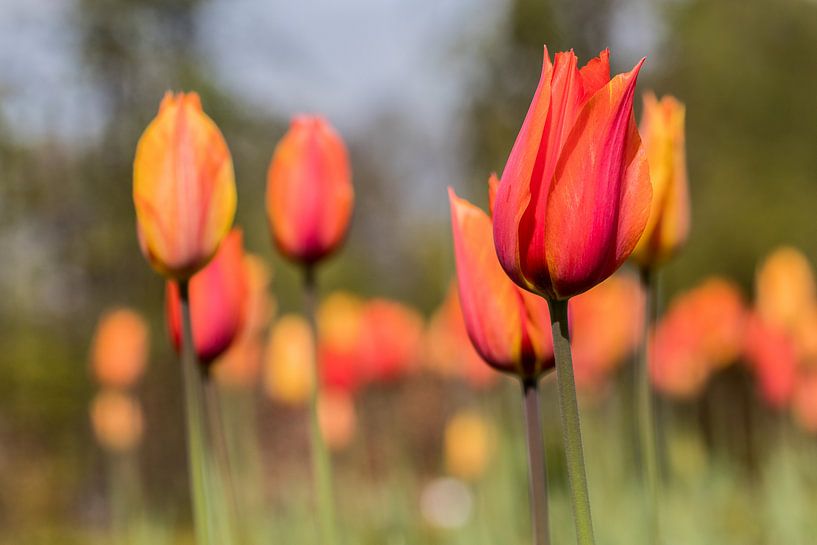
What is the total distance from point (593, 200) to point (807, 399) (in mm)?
2661

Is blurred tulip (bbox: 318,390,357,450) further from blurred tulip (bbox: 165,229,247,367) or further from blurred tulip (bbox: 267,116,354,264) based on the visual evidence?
blurred tulip (bbox: 165,229,247,367)

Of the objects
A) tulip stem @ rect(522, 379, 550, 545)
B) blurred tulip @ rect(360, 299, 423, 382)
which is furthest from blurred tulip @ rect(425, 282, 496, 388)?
tulip stem @ rect(522, 379, 550, 545)

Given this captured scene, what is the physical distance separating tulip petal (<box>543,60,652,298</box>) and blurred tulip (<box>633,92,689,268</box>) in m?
0.51

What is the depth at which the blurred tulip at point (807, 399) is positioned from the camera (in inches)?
122

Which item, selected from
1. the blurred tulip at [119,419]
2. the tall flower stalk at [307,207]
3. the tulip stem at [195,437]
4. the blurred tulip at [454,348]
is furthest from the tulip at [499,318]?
the blurred tulip at [119,419]

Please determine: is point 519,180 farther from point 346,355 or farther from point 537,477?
point 346,355

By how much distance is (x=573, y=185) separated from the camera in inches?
29.4

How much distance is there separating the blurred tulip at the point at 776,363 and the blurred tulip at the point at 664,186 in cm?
169

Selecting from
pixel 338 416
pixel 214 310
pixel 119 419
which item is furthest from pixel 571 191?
pixel 119 419

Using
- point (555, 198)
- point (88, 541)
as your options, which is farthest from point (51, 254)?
point (555, 198)

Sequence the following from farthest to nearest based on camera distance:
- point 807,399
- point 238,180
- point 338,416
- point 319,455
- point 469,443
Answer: point 238,180 → point 469,443 → point 338,416 → point 807,399 → point 319,455

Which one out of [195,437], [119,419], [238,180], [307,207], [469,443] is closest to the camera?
[195,437]

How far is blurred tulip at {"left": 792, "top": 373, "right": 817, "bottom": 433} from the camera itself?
3.09 metres

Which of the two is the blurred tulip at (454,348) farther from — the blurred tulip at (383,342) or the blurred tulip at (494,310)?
the blurred tulip at (494,310)
